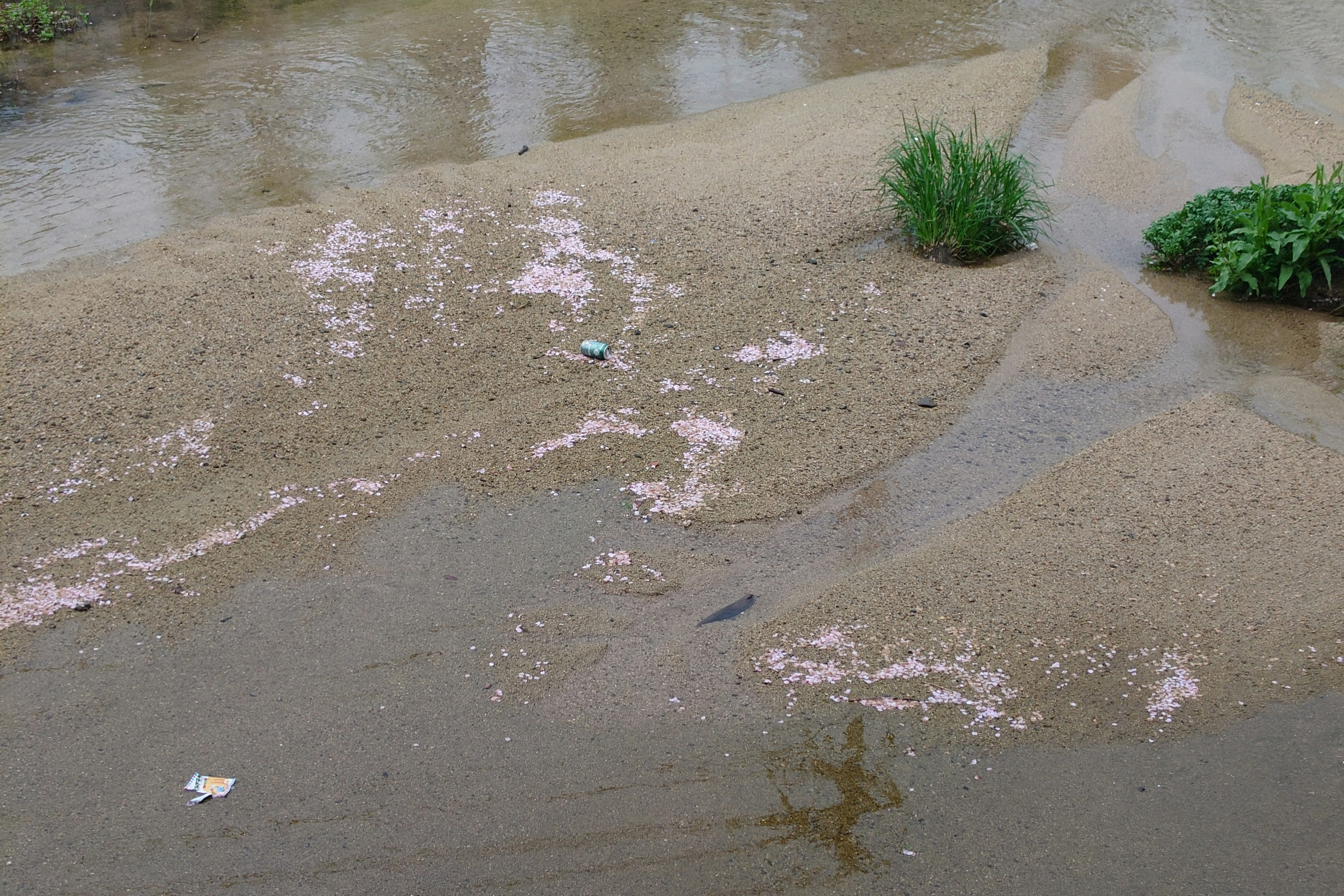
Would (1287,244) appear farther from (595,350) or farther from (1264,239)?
(595,350)

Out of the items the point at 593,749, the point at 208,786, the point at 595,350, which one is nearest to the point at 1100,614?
the point at 593,749

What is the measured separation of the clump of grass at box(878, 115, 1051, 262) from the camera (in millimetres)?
5715

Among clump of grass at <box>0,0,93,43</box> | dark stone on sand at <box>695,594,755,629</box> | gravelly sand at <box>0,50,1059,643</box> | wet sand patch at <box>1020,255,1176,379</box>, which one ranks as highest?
clump of grass at <box>0,0,93,43</box>

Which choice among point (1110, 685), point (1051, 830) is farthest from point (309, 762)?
point (1110, 685)

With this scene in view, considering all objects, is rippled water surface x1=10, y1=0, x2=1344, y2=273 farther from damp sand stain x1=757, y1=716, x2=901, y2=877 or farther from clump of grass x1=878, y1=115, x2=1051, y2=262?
damp sand stain x1=757, y1=716, x2=901, y2=877

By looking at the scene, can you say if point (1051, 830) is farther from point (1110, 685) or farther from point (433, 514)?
point (433, 514)

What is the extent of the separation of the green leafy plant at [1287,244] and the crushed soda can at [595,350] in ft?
10.7

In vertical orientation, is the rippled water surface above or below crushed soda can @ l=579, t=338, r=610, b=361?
above

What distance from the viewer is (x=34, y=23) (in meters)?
9.34

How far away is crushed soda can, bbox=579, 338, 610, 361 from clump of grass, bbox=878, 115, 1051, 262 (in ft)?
6.87

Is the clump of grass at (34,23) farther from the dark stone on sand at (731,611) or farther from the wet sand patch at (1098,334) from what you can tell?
the dark stone on sand at (731,611)

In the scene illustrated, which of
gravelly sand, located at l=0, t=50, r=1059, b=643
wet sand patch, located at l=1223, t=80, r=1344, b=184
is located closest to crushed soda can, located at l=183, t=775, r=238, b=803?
gravelly sand, located at l=0, t=50, r=1059, b=643

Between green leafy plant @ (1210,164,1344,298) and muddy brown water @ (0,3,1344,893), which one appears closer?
muddy brown water @ (0,3,1344,893)

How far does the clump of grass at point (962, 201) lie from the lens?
225 inches
